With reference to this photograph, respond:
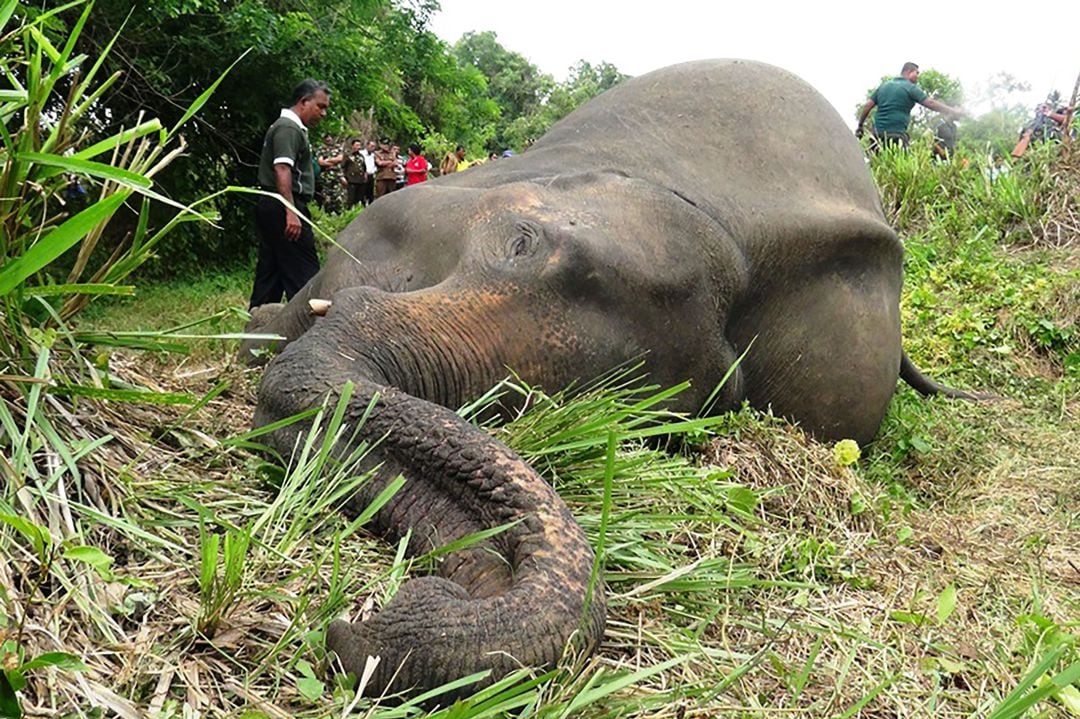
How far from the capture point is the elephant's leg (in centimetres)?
398

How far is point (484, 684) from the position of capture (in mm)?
1655

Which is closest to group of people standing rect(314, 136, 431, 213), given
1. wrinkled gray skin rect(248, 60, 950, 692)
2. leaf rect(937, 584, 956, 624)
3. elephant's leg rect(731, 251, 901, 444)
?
wrinkled gray skin rect(248, 60, 950, 692)

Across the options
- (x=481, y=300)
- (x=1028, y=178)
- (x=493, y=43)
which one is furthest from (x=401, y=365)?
(x=493, y=43)

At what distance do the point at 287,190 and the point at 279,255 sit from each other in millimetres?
499

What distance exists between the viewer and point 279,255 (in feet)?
22.2

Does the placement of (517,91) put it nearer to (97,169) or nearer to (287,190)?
(287,190)

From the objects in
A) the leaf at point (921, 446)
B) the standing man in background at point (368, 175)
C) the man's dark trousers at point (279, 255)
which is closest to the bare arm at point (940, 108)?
the man's dark trousers at point (279, 255)

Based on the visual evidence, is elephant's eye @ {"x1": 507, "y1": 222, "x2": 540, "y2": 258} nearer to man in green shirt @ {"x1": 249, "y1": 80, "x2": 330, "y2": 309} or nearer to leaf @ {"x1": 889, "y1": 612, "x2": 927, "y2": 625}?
leaf @ {"x1": 889, "y1": 612, "x2": 927, "y2": 625}

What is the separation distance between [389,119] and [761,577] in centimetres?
1073

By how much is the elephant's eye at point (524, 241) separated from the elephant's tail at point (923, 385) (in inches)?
117

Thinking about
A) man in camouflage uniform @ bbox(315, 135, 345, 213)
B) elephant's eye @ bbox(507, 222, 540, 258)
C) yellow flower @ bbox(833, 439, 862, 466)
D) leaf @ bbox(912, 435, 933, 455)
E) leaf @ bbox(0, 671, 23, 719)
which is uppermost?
elephant's eye @ bbox(507, 222, 540, 258)

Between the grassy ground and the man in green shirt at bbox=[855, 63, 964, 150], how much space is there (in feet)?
30.1

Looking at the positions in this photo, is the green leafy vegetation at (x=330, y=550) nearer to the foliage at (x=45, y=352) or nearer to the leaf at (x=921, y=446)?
the foliage at (x=45, y=352)

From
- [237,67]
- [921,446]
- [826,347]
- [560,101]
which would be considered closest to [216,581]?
[826,347]
